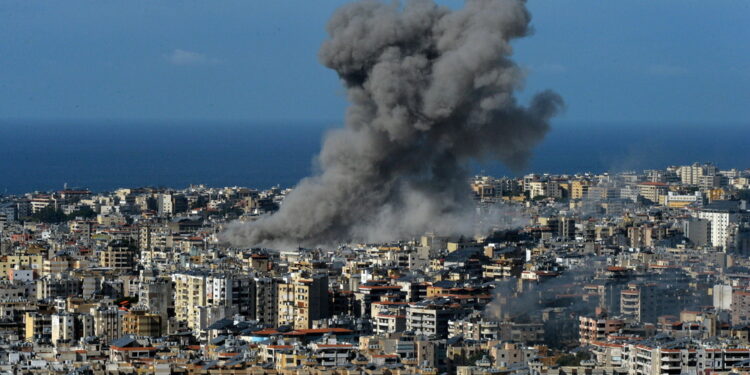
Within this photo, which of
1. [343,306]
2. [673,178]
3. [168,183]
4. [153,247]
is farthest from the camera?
[168,183]

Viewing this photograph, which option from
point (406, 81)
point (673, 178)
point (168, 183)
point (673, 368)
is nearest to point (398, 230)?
point (406, 81)

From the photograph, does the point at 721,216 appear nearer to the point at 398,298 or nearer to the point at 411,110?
the point at 411,110

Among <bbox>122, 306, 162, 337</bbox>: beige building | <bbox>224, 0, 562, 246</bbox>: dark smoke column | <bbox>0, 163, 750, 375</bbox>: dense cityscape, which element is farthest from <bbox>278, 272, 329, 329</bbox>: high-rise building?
<bbox>224, 0, 562, 246</bbox>: dark smoke column

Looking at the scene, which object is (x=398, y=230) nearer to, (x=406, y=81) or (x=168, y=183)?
(x=406, y=81)

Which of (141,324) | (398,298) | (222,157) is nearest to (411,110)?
(398,298)

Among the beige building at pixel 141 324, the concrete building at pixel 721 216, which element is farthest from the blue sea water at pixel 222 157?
the beige building at pixel 141 324

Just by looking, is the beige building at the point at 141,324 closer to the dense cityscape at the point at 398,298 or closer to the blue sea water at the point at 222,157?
the dense cityscape at the point at 398,298
